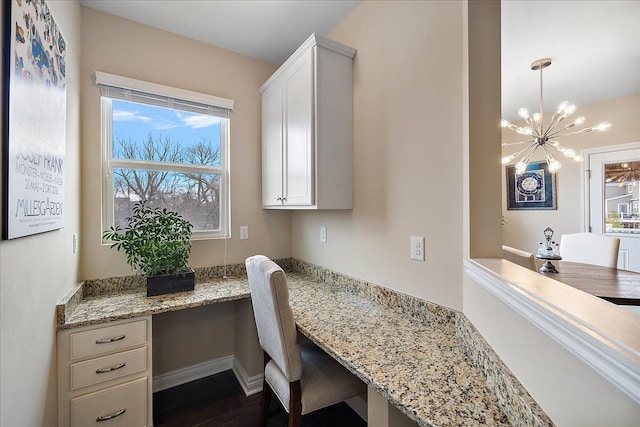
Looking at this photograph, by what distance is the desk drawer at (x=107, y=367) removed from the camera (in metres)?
1.46

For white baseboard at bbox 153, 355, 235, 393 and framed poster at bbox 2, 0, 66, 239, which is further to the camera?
white baseboard at bbox 153, 355, 235, 393

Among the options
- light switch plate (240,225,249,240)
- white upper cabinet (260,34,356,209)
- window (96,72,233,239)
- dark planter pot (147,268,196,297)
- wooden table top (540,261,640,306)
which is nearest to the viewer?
wooden table top (540,261,640,306)

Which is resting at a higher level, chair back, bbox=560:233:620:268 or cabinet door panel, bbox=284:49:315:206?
cabinet door panel, bbox=284:49:315:206

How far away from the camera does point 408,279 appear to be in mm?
1520

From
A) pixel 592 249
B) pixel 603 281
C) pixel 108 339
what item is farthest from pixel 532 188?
pixel 108 339

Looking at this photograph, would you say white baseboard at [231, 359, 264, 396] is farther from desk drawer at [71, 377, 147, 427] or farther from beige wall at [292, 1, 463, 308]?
beige wall at [292, 1, 463, 308]

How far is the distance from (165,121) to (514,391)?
8.23ft

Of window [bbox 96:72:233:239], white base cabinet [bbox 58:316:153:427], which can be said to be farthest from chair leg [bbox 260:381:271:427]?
window [bbox 96:72:233:239]

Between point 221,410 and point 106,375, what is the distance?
76 centimetres

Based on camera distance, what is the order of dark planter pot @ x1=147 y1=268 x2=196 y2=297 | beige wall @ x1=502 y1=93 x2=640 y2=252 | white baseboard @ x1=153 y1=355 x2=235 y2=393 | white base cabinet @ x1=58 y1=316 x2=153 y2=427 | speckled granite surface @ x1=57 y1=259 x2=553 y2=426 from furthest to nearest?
beige wall @ x1=502 y1=93 x2=640 y2=252 → white baseboard @ x1=153 y1=355 x2=235 y2=393 → dark planter pot @ x1=147 y1=268 x2=196 y2=297 → white base cabinet @ x1=58 y1=316 x2=153 y2=427 → speckled granite surface @ x1=57 y1=259 x2=553 y2=426

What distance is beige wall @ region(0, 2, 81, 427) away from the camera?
0.87 meters

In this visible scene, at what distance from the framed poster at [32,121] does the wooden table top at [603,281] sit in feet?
8.90

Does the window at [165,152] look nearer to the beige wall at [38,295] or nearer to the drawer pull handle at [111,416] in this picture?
the beige wall at [38,295]

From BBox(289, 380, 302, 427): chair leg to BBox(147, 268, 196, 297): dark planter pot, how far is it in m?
1.03
